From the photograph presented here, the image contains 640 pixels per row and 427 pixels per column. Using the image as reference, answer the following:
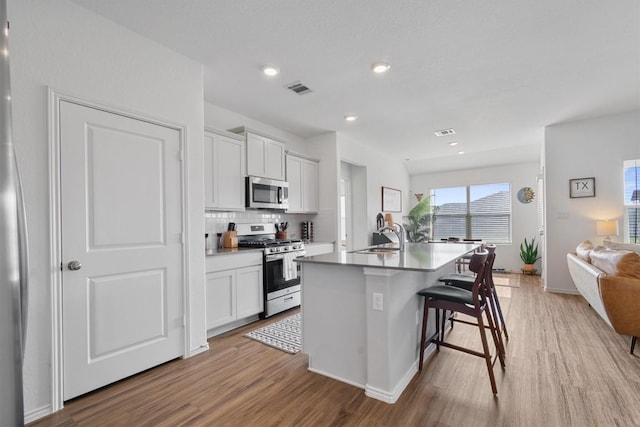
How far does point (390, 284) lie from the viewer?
200cm

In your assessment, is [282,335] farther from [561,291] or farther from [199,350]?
[561,291]

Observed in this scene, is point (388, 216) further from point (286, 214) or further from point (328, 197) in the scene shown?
point (286, 214)

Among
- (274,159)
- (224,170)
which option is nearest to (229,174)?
(224,170)

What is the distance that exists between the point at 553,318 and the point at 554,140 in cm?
286

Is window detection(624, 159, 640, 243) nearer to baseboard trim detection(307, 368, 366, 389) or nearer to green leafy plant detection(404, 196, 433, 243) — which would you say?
green leafy plant detection(404, 196, 433, 243)

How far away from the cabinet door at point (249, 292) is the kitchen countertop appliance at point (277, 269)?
8 centimetres

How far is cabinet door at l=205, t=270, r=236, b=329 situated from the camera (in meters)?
3.02

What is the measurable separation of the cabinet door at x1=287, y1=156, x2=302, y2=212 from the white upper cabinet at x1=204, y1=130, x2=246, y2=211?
895mm

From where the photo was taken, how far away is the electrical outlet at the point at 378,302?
199 centimetres

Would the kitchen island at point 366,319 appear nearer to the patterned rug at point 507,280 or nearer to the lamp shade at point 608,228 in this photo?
the lamp shade at point 608,228

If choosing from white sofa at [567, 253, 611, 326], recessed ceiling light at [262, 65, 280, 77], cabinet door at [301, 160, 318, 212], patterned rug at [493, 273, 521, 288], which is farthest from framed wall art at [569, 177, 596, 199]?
recessed ceiling light at [262, 65, 280, 77]

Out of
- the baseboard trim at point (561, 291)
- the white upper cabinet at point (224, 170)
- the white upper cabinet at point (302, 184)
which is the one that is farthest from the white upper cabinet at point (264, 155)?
the baseboard trim at point (561, 291)

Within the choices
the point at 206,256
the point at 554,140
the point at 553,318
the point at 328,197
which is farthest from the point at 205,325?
the point at 554,140

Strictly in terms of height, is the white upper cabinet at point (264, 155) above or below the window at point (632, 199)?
above
